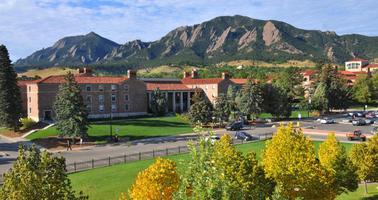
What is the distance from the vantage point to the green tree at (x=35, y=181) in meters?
12.9

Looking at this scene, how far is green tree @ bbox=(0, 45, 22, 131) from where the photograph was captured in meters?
70.8

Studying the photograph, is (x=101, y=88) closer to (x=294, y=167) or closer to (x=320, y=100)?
(x=320, y=100)

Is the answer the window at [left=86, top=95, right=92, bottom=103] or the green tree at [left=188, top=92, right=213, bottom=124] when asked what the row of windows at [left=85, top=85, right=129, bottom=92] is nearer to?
the window at [left=86, top=95, right=92, bottom=103]

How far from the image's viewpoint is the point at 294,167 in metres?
22.2

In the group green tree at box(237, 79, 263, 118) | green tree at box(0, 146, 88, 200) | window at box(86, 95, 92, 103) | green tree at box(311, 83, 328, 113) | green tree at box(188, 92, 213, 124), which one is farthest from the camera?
green tree at box(311, 83, 328, 113)

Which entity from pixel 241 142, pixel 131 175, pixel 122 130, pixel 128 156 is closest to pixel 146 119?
pixel 122 130

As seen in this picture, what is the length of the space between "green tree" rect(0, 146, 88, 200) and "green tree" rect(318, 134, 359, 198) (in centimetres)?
2041

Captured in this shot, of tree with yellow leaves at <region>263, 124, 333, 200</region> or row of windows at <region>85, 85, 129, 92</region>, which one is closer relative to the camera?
tree with yellow leaves at <region>263, 124, 333, 200</region>

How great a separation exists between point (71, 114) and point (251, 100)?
128ft

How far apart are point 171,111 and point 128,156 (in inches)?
2181

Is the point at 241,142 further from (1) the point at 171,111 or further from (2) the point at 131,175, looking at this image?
(1) the point at 171,111

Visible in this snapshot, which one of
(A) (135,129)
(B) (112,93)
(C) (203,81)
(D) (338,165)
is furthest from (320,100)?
(D) (338,165)

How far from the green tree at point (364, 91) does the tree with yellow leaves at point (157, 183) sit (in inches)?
4256

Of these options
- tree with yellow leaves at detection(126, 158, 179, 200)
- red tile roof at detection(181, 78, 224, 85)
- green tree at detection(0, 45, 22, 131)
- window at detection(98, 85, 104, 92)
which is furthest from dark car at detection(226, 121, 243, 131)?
tree with yellow leaves at detection(126, 158, 179, 200)
